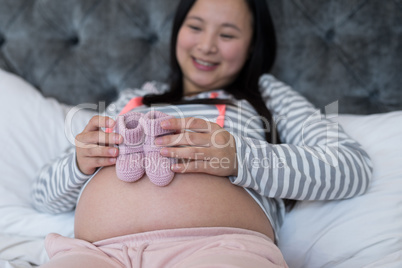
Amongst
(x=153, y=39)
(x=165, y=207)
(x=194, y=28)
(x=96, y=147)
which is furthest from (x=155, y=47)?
(x=165, y=207)

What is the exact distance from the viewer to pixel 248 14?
3.91 feet

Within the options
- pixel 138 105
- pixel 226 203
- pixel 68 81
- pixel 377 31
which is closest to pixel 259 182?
pixel 226 203

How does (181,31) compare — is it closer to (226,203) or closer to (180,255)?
(226,203)

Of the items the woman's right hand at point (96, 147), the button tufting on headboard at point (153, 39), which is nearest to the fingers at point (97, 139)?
the woman's right hand at point (96, 147)

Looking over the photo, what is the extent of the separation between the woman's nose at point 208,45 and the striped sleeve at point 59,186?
48cm

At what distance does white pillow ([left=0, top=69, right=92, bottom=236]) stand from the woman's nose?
487 mm

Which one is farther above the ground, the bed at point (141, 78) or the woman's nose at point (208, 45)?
the woman's nose at point (208, 45)

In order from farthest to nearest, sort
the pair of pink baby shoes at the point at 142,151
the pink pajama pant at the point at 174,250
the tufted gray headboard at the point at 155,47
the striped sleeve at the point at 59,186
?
the tufted gray headboard at the point at 155,47, the striped sleeve at the point at 59,186, the pair of pink baby shoes at the point at 142,151, the pink pajama pant at the point at 174,250

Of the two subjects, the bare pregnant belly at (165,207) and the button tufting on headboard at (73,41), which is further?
the button tufting on headboard at (73,41)

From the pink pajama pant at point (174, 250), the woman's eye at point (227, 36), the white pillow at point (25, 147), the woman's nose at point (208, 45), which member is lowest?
the white pillow at point (25, 147)

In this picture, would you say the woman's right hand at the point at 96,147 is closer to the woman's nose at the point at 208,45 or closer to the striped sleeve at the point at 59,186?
the striped sleeve at the point at 59,186

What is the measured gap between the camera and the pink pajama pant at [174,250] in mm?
687

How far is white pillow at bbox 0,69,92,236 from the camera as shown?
40.6 inches

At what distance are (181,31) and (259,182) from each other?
601mm
